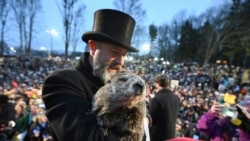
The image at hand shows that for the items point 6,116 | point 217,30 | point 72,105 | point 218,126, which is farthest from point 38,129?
point 217,30

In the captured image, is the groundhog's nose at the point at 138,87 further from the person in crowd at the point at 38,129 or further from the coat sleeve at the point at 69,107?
the person in crowd at the point at 38,129

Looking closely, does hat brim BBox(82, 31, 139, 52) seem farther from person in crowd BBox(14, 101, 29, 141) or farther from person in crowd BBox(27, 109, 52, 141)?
person in crowd BBox(14, 101, 29, 141)

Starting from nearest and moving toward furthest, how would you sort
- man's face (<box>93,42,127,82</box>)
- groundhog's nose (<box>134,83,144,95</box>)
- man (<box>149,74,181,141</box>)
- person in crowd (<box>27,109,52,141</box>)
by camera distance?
groundhog's nose (<box>134,83,144,95</box>), man's face (<box>93,42,127,82</box>), man (<box>149,74,181,141</box>), person in crowd (<box>27,109,52,141</box>)

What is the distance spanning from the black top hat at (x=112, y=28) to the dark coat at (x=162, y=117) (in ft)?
11.8

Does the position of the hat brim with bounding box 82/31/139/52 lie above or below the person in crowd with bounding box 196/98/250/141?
above

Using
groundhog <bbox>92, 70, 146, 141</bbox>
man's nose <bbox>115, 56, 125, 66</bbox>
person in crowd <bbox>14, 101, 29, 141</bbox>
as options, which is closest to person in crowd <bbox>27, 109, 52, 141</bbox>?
person in crowd <bbox>14, 101, 29, 141</bbox>

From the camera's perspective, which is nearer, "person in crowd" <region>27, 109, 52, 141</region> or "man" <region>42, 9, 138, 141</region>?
"man" <region>42, 9, 138, 141</region>

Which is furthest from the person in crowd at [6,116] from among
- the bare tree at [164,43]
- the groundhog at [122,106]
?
the bare tree at [164,43]

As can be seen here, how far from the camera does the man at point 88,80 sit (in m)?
1.43

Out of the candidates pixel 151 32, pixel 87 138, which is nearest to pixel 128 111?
pixel 87 138

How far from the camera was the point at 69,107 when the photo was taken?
1.49 metres

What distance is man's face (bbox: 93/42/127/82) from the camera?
1697 millimetres

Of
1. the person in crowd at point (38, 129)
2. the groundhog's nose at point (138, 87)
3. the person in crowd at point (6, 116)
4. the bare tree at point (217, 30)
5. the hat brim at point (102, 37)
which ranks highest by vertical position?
the bare tree at point (217, 30)

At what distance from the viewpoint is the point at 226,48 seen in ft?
166
